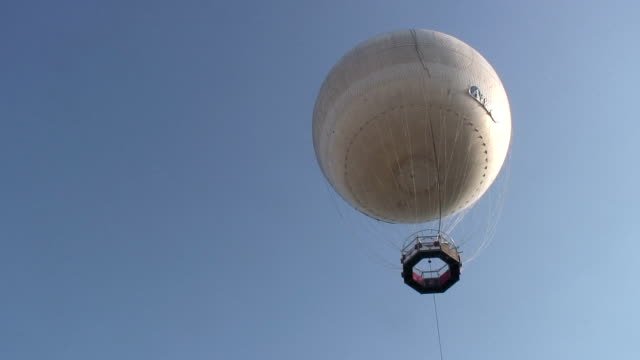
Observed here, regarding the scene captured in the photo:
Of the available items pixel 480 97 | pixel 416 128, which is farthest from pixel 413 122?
pixel 480 97

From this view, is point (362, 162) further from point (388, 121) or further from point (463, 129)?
point (463, 129)

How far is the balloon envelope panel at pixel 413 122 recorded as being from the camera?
22.6m

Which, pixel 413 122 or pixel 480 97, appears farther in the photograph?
pixel 480 97

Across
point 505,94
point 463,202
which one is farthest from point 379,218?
point 505,94

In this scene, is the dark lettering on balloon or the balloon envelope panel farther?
the dark lettering on balloon

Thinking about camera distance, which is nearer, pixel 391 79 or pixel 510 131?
pixel 391 79

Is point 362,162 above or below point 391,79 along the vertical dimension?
below

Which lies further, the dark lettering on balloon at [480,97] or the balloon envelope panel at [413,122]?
the dark lettering on balloon at [480,97]

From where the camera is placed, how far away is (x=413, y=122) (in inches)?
888

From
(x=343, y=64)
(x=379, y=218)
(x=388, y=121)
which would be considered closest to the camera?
(x=388, y=121)

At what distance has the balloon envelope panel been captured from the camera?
22.6m

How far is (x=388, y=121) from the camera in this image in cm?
2262

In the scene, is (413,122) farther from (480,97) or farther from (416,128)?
(480,97)

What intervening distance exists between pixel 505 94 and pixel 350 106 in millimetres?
6592
